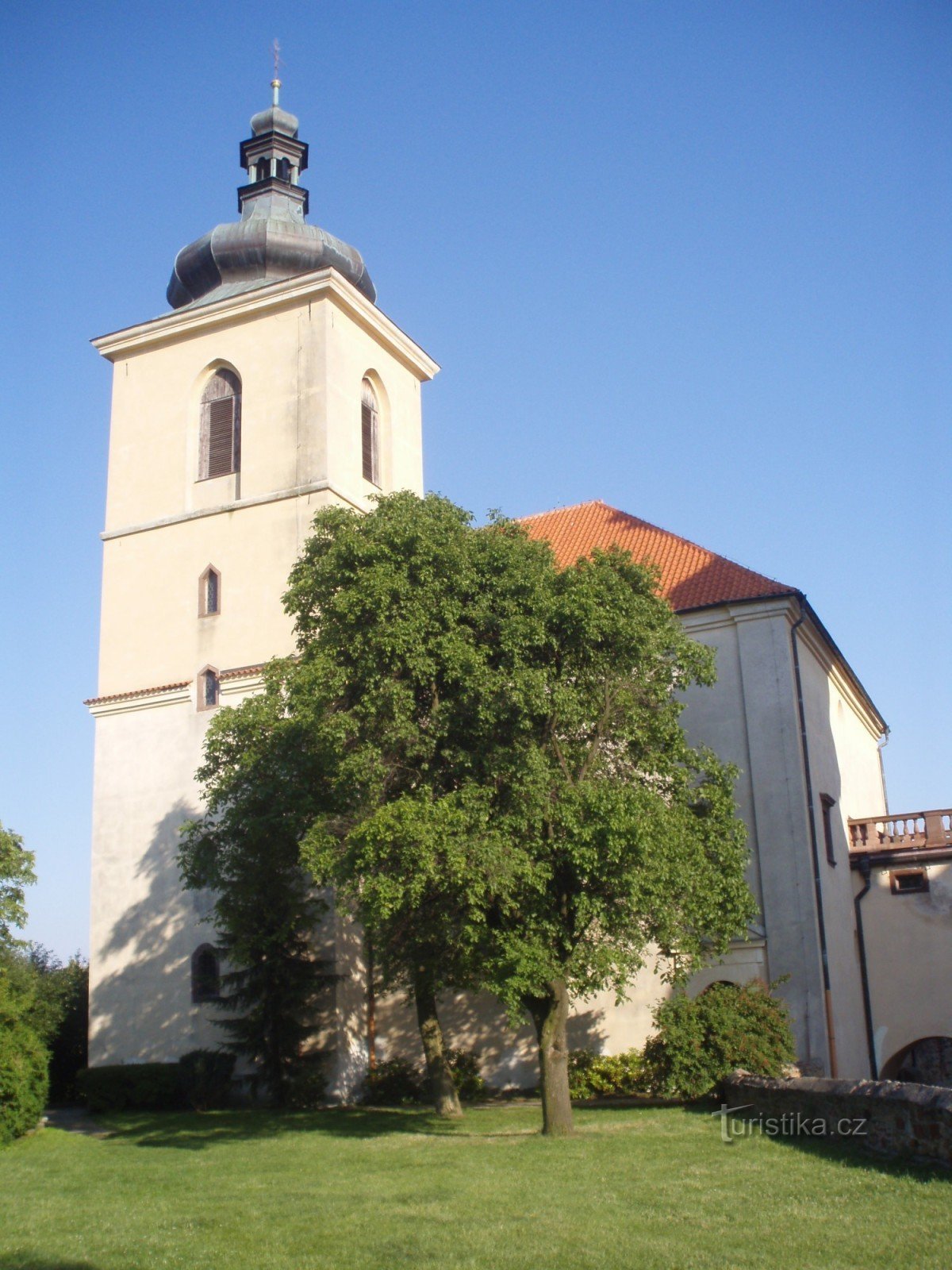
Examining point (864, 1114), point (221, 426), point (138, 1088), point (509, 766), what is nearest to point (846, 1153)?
point (864, 1114)

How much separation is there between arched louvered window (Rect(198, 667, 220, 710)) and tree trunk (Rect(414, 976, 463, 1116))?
30.9ft

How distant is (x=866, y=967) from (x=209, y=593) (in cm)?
1589

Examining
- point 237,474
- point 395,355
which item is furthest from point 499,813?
point 395,355

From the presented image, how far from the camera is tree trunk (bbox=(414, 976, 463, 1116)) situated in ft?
62.5

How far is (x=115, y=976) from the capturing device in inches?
1010

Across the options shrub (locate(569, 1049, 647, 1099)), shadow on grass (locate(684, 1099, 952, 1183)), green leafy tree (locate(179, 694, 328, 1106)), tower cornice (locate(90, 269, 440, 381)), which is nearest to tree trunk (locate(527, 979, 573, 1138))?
shadow on grass (locate(684, 1099, 952, 1183))

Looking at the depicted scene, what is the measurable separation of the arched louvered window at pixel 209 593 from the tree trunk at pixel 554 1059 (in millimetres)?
13913

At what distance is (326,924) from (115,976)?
5.25 m

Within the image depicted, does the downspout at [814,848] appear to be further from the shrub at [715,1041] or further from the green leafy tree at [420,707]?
the green leafy tree at [420,707]

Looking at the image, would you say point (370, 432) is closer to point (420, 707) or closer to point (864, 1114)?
point (420, 707)

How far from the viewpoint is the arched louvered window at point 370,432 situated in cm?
2931

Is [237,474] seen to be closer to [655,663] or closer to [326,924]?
[326,924]

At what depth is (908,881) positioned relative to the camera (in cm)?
2573

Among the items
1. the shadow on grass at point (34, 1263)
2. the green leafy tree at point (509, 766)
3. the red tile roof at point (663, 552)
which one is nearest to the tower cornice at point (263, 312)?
the red tile roof at point (663, 552)
